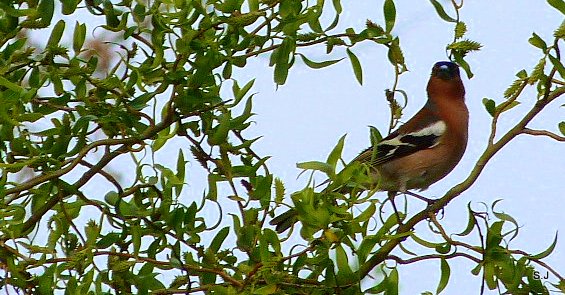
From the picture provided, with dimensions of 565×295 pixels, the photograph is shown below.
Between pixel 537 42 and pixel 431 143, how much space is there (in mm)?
2607

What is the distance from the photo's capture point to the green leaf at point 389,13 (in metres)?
2.14

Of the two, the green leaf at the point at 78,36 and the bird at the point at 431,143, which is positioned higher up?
the bird at the point at 431,143

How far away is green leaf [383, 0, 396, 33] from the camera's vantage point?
84.1 inches

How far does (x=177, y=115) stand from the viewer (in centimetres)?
206

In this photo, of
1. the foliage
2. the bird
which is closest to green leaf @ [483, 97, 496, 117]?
the foliage

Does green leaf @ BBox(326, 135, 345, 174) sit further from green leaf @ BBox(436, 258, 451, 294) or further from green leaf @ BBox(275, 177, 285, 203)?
green leaf @ BBox(436, 258, 451, 294)

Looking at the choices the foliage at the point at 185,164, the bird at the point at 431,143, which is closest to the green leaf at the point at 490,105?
the foliage at the point at 185,164

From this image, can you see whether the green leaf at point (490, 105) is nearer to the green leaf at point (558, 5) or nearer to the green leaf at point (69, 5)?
the green leaf at point (558, 5)

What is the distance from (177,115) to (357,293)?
1.88 feet

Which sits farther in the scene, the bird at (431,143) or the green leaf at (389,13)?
the bird at (431,143)

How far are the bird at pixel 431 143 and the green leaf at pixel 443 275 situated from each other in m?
2.04

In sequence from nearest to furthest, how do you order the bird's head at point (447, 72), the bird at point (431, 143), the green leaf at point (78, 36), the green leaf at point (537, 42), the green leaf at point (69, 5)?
the green leaf at point (537, 42) → the green leaf at point (69, 5) → the green leaf at point (78, 36) → the bird at point (431, 143) → the bird's head at point (447, 72)

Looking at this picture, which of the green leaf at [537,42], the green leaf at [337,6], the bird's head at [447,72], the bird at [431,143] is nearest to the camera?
the green leaf at [537,42]

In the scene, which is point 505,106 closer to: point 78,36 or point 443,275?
point 443,275
